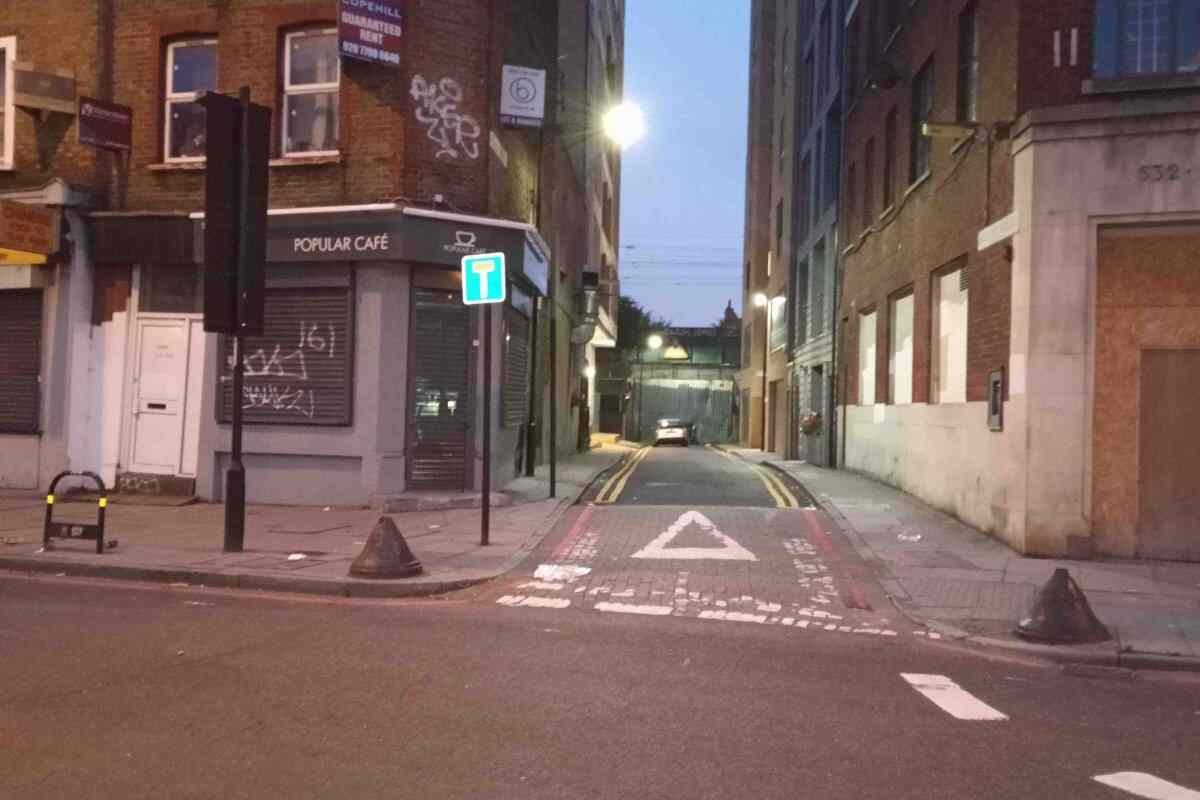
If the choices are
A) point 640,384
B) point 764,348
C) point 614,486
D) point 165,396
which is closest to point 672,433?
point 764,348

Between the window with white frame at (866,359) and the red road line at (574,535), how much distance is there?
7.87 metres

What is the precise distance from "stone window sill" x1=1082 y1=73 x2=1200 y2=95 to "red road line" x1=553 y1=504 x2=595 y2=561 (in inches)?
300

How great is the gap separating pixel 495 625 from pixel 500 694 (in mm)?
1959

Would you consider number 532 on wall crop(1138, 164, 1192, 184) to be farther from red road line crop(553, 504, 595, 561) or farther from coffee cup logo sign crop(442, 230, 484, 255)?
coffee cup logo sign crop(442, 230, 484, 255)

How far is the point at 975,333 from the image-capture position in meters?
13.2

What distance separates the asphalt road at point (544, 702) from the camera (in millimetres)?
4723

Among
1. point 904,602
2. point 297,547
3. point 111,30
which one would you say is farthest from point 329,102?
point 904,602

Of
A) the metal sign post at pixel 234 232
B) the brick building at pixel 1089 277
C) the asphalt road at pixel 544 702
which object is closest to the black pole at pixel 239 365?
the metal sign post at pixel 234 232

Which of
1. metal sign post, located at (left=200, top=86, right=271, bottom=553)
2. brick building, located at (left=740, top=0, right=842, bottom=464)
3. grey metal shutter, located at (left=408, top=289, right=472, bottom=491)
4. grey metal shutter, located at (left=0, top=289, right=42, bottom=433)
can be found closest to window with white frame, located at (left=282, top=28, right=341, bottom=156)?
grey metal shutter, located at (left=408, top=289, right=472, bottom=491)

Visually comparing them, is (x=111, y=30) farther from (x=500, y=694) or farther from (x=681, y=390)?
(x=681, y=390)

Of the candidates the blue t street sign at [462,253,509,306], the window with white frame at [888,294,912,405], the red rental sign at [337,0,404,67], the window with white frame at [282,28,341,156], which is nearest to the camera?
the blue t street sign at [462,253,509,306]

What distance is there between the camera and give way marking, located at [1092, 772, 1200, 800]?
4695 mm

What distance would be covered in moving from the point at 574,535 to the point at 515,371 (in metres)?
4.83

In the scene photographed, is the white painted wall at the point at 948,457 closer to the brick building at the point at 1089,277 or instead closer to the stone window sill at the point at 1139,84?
the brick building at the point at 1089,277
